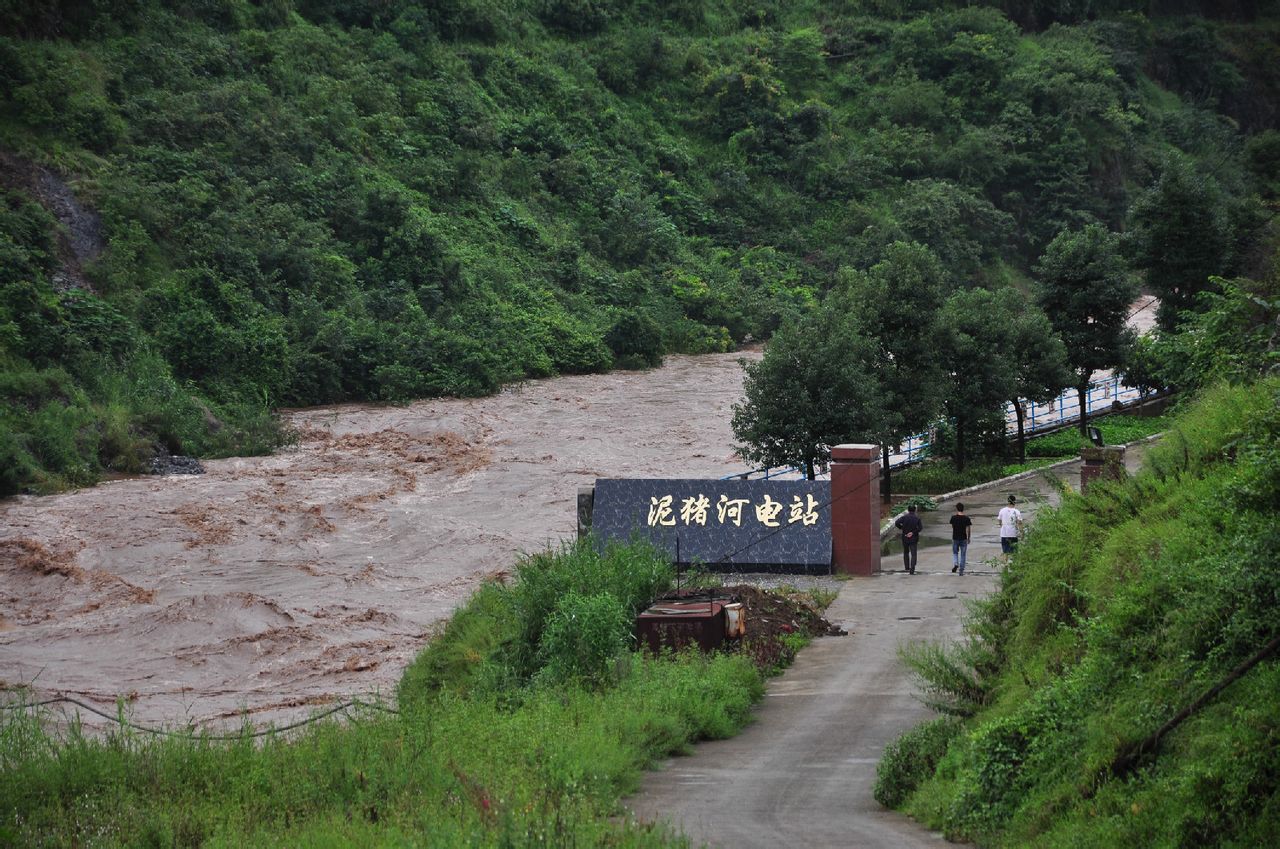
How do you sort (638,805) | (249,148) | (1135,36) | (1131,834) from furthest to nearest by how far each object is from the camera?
1. (1135,36)
2. (249,148)
3. (638,805)
4. (1131,834)

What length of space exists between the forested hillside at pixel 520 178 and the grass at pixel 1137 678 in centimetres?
2242

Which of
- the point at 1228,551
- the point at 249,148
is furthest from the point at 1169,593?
the point at 249,148

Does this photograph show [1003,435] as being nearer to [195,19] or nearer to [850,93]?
[195,19]

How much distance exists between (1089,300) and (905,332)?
35.5 ft

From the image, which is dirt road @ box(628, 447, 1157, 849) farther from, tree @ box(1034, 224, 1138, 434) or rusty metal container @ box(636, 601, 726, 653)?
tree @ box(1034, 224, 1138, 434)

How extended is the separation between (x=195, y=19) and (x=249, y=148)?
1144cm

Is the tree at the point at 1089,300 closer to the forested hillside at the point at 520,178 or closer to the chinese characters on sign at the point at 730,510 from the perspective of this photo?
the forested hillside at the point at 520,178

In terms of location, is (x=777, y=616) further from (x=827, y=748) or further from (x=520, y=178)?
(x=520, y=178)

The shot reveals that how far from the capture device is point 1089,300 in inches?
1694

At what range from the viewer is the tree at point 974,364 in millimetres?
36094

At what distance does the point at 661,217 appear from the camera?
77562 millimetres

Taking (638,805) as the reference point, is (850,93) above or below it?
above

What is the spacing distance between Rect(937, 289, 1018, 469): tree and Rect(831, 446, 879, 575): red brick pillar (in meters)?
11.6

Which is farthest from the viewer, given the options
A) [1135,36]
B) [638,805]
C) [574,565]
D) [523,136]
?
[1135,36]
